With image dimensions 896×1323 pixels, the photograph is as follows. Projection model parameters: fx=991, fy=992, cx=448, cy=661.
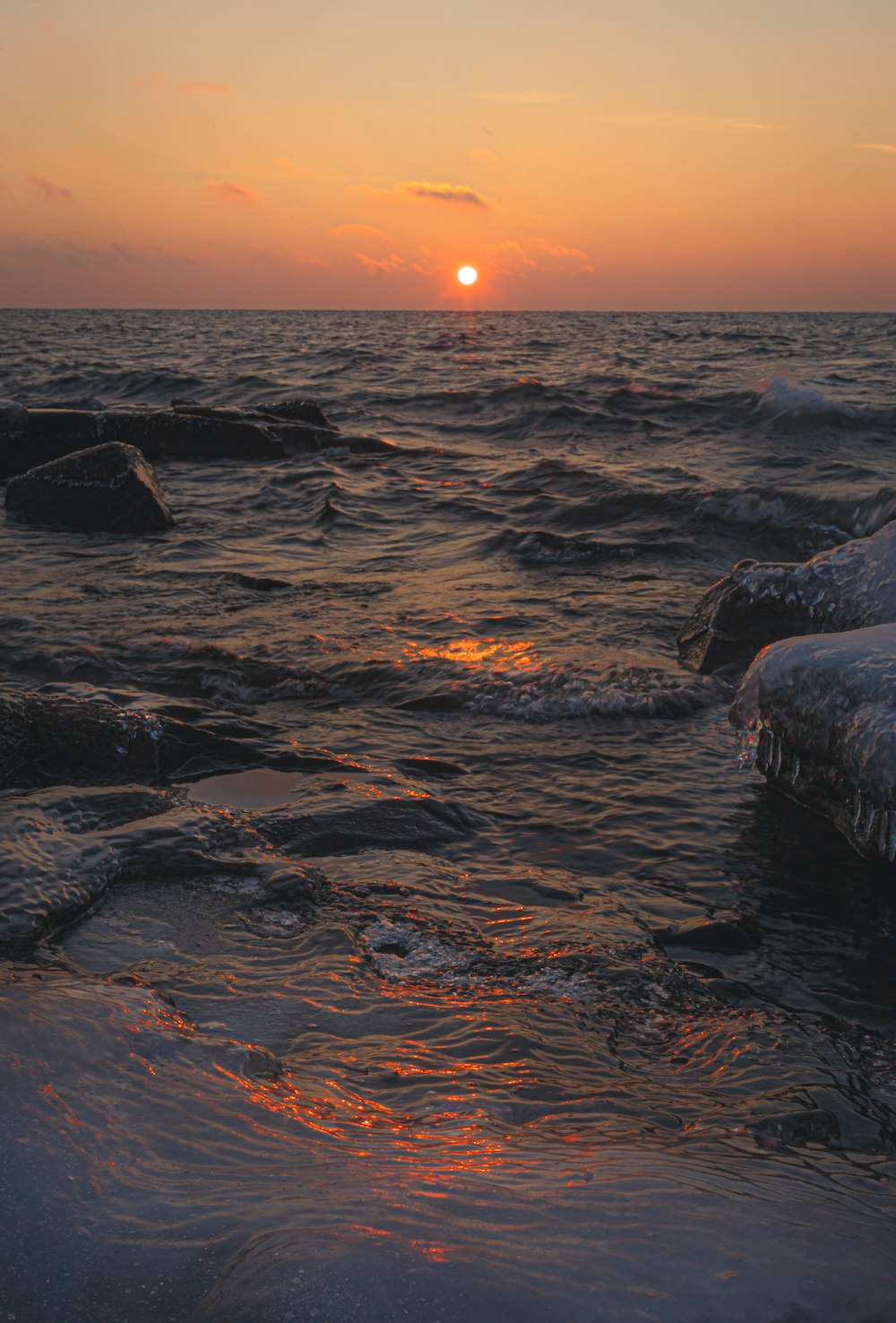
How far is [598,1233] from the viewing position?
150 centimetres

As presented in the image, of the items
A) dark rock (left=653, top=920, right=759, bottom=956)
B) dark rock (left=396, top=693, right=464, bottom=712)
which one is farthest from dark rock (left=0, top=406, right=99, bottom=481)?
dark rock (left=653, top=920, right=759, bottom=956)

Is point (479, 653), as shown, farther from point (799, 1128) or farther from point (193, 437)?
point (193, 437)

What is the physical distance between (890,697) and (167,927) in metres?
2.52

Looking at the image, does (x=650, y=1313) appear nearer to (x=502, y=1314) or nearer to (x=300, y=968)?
(x=502, y=1314)

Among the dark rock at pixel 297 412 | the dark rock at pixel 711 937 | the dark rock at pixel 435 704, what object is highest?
the dark rock at pixel 297 412

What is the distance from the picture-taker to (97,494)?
8914 mm

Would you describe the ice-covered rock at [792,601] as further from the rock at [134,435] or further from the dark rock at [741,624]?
the rock at [134,435]

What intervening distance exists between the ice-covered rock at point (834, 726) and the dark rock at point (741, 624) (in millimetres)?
1136

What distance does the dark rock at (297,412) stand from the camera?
1391 centimetres

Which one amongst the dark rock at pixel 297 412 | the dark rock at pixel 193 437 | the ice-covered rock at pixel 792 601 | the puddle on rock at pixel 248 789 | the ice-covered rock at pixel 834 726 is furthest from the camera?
the dark rock at pixel 297 412

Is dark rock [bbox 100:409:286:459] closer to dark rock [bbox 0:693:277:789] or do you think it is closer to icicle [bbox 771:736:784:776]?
dark rock [bbox 0:693:277:789]

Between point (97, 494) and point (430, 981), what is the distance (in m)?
7.39

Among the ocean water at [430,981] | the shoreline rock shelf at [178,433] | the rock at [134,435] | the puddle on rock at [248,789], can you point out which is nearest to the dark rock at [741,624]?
the ocean water at [430,981]

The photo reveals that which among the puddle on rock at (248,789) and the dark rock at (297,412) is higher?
the dark rock at (297,412)
